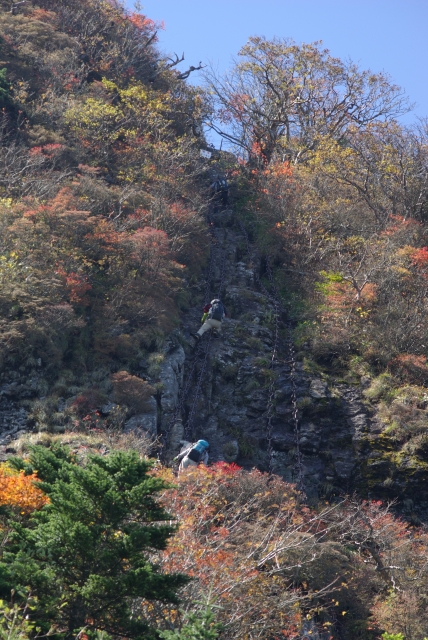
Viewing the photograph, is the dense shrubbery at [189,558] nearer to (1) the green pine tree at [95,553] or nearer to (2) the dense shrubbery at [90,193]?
(1) the green pine tree at [95,553]

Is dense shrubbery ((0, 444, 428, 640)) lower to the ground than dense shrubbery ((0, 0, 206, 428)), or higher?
lower

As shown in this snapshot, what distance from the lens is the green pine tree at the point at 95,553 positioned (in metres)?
7.56

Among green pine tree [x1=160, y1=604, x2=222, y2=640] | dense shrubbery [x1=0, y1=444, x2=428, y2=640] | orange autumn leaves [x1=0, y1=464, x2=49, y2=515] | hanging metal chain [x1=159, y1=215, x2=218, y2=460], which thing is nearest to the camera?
green pine tree [x1=160, y1=604, x2=222, y2=640]

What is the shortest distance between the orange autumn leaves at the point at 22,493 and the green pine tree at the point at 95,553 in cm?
51

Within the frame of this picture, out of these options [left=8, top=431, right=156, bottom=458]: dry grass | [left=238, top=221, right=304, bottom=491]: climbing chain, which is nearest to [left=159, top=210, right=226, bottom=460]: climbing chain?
[left=8, top=431, right=156, bottom=458]: dry grass

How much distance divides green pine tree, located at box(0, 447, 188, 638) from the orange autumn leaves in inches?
19.9

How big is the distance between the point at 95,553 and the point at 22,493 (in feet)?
5.01

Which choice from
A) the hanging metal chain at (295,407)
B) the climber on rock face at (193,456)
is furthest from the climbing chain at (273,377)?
the climber on rock face at (193,456)

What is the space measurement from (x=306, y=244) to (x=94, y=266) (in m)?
7.72

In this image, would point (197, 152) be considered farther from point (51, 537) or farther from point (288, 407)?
point (51, 537)

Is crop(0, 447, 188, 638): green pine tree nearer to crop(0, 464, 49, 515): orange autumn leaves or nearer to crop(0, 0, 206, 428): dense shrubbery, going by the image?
crop(0, 464, 49, 515): orange autumn leaves

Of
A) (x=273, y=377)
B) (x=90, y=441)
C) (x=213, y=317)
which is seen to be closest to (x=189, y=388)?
(x=213, y=317)

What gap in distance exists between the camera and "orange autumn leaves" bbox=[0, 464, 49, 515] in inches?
342

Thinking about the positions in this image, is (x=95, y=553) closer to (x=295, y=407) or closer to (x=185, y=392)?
(x=185, y=392)
